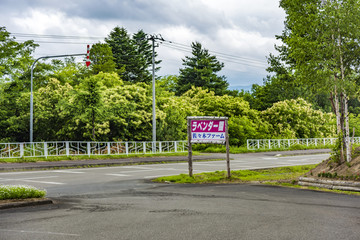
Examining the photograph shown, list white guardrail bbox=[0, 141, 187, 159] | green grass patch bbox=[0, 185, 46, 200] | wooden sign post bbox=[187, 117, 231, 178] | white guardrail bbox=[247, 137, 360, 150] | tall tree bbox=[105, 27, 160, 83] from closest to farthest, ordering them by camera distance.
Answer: green grass patch bbox=[0, 185, 46, 200], wooden sign post bbox=[187, 117, 231, 178], white guardrail bbox=[0, 141, 187, 159], white guardrail bbox=[247, 137, 360, 150], tall tree bbox=[105, 27, 160, 83]

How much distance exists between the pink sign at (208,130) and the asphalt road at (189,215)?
161 inches

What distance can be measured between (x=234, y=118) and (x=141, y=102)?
1142 centimetres

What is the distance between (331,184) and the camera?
12.2 m

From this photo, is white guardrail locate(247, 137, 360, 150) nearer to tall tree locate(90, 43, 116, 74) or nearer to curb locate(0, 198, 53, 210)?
tall tree locate(90, 43, 116, 74)

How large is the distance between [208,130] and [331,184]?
547 cm

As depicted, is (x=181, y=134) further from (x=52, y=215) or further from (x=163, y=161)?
(x=52, y=215)

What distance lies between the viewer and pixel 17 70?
149 ft

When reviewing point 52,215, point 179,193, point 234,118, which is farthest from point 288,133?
point 52,215

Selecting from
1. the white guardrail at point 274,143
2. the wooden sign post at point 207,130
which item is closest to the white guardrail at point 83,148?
the white guardrail at point 274,143

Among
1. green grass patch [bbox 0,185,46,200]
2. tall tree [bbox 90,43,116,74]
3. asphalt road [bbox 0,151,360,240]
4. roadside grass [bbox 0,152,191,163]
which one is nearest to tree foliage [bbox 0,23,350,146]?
tall tree [bbox 90,43,116,74]

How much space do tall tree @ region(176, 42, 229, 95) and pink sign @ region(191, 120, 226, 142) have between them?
53.6 meters

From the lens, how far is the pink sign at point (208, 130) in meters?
16.2

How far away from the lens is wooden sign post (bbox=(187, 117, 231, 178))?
53.0ft

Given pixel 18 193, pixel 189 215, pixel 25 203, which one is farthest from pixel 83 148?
pixel 189 215
